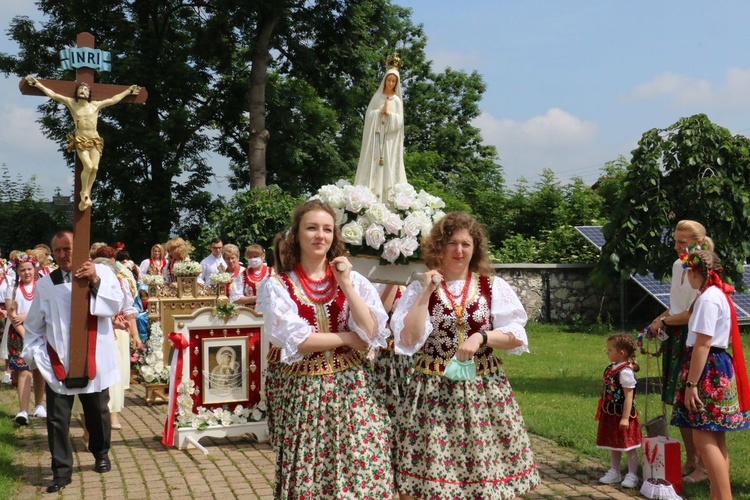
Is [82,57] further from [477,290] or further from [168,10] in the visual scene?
[168,10]

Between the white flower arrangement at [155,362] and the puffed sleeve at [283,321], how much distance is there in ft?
19.7

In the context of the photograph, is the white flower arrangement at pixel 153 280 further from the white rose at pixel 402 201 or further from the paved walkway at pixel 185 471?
the white rose at pixel 402 201

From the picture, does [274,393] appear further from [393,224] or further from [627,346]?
[627,346]

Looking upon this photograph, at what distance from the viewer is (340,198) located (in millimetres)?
5512

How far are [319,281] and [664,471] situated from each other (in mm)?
2962

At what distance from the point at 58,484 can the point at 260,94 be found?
593 inches

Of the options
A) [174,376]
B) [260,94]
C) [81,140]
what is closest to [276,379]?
[81,140]

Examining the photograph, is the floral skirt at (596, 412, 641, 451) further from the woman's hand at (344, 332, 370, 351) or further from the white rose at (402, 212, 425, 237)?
the woman's hand at (344, 332, 370, 351)

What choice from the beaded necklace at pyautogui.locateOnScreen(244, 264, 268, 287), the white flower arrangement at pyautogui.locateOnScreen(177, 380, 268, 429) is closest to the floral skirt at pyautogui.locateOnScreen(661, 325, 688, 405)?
the white flower arrangement at pyautogui.locateOnScreen(177, 380, 268, 429)

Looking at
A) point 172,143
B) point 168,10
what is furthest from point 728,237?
point 168,10

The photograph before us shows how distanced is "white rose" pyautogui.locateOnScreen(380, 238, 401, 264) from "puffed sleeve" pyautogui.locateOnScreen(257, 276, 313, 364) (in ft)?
4.38

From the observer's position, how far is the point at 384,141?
7168mm

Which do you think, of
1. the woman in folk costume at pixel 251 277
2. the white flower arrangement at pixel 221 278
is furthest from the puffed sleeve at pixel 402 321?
the white flower arrangement at pixel 221 278

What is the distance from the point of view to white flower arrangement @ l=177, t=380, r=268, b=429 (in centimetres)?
725
